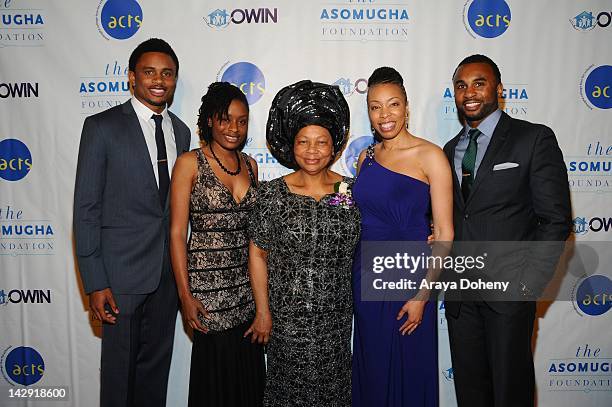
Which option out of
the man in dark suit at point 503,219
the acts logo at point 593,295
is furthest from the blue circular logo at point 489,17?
the acts logo at point 593,295

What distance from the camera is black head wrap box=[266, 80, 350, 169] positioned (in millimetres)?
2152

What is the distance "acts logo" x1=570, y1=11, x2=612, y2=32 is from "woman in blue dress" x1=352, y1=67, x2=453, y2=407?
1.68 meters

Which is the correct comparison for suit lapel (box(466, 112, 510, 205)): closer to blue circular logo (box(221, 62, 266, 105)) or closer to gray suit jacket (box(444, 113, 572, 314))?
gray suit jacket (box(444, 113, 572, 314))

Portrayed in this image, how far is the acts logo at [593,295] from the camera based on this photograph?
3.07m

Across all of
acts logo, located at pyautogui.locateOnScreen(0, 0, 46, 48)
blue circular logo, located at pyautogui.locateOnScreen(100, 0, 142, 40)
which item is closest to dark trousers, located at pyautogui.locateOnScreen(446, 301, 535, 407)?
blue circular logo, located at pyautogui.locateOnScreen(100, 0, 142, 40)

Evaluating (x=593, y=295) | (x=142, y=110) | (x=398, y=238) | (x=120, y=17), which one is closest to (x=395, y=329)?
(x=398, y=238)

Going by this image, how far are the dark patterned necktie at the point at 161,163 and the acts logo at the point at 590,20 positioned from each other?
108 inches

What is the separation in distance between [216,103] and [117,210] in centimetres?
73

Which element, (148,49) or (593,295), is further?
(593,295)

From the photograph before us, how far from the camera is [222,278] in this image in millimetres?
2184

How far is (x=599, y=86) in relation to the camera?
9.71 ft

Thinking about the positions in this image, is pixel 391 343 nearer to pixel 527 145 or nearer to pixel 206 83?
pixel 527 145

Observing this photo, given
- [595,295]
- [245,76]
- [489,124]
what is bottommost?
[595,295]

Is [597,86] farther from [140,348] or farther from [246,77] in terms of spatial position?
[140,348]
